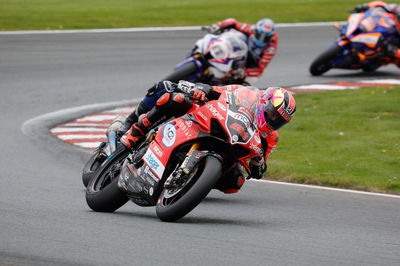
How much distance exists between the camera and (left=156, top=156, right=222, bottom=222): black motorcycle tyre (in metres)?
6.33

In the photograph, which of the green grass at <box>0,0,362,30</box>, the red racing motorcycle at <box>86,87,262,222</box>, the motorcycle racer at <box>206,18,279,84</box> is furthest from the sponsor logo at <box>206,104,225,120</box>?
the green grass at <box>0,0,362,30</box>

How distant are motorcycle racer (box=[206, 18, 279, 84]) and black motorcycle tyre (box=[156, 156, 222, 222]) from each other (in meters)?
7.23

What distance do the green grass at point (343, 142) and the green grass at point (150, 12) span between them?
332 inches

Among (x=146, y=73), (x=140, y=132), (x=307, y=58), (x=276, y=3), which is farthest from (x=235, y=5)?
(x=140, y=132)

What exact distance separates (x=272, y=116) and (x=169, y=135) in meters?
0.83

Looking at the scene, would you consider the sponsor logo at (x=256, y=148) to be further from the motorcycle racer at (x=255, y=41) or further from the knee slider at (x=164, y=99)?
the motorcycle racer at (x=255, y=41)

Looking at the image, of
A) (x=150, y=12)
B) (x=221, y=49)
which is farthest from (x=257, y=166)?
(x=150, y=12)

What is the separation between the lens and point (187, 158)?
6.58 m

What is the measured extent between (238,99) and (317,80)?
1033cm

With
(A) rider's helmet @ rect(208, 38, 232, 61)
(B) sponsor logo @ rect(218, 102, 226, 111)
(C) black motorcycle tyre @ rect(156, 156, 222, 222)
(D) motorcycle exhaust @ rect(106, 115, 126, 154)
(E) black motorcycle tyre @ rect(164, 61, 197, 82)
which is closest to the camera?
(C) black motorcycle tyre @ rect(156, 156, 222, 222)

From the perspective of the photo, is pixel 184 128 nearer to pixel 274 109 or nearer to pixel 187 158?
pixel 187 158

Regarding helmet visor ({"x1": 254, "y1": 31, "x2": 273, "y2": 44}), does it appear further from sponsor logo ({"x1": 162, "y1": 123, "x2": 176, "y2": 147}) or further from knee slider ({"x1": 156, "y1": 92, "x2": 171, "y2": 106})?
sponsor logo ({"x1": 162, "y1": 123, "x2": 176, "y2": 147})

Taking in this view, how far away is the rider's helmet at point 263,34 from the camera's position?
1364 centimetres

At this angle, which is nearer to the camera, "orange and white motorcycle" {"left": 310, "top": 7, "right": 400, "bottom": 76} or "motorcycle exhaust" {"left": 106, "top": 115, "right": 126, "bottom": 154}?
"motorcycle exhaust" {"left": 106, "top": 115, "right": 126, "bottom": 154}
